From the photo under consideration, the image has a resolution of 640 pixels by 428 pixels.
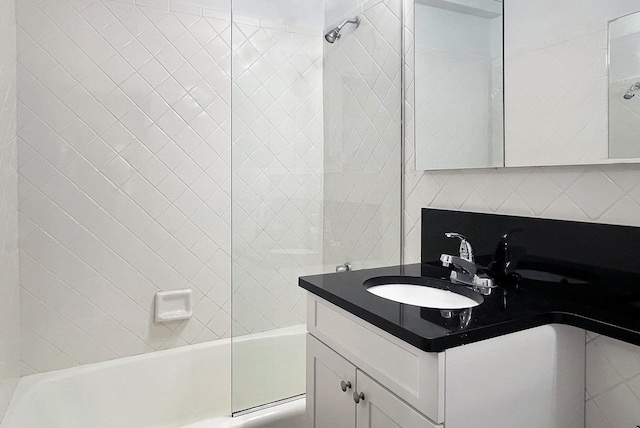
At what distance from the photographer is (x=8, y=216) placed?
165cm

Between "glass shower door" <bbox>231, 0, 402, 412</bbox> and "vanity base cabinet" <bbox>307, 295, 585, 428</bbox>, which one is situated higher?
"glass shower door" <bbox>231, 0, 402, 412</bbox>

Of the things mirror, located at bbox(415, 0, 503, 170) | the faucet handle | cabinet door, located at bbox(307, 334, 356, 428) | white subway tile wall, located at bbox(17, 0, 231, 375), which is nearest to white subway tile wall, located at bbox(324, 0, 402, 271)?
mirror, located at bbox(415, 0, 503, 170)

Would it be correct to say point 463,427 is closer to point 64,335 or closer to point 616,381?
point 616,381

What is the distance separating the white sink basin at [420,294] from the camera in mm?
1248

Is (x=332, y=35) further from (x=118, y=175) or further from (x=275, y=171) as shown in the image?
(x=118, y=175)

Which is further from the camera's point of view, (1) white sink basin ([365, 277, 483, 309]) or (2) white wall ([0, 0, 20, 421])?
(2) white wall ([0, 0, 20, 421])

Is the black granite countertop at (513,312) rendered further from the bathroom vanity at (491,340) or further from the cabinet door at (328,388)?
the cabinet door at (328,388)

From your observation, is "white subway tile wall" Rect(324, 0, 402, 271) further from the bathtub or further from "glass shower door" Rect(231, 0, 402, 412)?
the bathtub

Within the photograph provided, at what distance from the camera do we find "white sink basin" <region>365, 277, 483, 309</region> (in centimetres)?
125

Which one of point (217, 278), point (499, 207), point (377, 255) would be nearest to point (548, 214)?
point (499, 207)

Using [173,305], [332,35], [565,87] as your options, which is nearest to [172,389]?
[173,305]

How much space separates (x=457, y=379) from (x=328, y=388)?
0.48 metres

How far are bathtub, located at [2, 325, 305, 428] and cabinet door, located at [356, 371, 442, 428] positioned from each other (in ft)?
2.17

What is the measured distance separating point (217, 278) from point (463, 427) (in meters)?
1.70
